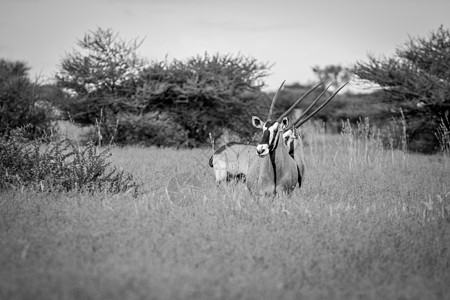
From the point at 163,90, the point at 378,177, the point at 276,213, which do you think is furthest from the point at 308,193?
the point at 163,90

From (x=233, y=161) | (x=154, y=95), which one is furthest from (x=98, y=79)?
(x=233, y=161)

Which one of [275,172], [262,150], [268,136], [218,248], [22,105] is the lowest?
[218,248]

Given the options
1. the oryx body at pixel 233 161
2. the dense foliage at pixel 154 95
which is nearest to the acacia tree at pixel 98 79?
the dense foliage at pixel 154 95

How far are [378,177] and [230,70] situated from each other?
820cm

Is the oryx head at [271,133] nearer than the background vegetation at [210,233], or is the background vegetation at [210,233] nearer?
the background vegetation at [210,233]

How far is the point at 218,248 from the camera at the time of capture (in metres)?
3.93

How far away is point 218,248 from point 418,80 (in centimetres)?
1282

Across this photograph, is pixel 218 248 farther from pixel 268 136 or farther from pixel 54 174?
pixel 54 174

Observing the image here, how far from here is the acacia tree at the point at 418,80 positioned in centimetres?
1472

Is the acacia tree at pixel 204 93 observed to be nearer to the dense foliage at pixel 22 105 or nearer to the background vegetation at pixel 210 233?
the dense foliage at pixel 22 105

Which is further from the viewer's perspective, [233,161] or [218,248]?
[233,161]

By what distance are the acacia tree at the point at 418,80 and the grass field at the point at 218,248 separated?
948 cm

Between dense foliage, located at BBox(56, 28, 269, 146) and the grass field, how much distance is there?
8.54 m

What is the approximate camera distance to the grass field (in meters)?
3.11
